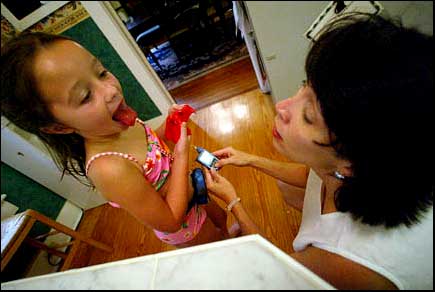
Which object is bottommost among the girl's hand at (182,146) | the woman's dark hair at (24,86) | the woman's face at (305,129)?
the girl's hand at (182,146)

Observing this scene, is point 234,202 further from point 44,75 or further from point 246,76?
point 246,76

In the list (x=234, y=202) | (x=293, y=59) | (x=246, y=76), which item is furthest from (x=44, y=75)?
(x=246, y=76)

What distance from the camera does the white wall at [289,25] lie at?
256 mm

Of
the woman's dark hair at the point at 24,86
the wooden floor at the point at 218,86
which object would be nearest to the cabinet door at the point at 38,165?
the woman's dark hair at the point at 24,86

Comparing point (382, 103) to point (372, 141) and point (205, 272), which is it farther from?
point (205, 272)

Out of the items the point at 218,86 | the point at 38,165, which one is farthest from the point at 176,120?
the point at 218,86

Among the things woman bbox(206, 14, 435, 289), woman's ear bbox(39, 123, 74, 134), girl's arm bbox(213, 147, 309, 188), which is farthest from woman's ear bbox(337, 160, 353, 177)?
woman's ear bbox(39, 123, 74, 134)

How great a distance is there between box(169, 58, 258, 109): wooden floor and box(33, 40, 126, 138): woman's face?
922 millimetres

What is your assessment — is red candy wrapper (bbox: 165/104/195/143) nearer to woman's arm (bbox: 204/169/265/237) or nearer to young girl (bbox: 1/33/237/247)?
young girl (bbox: 1/33/237/247)

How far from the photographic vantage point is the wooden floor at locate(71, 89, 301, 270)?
497mm

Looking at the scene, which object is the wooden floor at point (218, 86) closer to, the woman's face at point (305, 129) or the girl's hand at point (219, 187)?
the girl's hand at point (219, 187)

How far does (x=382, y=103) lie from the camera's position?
0.92ft

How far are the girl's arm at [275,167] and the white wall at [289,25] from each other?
1.33 ft

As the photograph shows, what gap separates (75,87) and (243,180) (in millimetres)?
752
